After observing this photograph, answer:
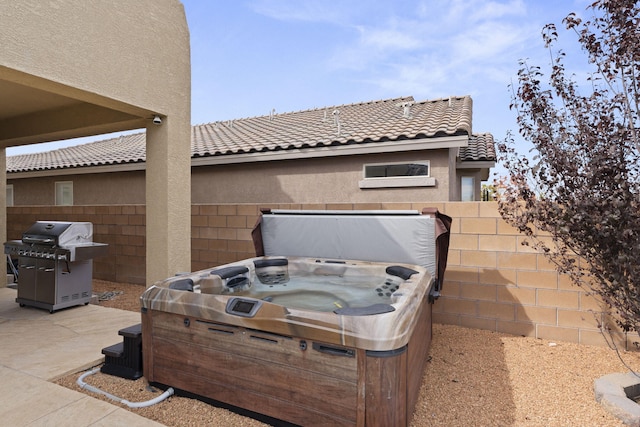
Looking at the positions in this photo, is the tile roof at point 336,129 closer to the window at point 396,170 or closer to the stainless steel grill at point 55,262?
the window at point 396,170

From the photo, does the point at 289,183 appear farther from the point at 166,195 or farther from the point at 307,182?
the point at 166,195

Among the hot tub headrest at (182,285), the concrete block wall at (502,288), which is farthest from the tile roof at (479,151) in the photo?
the hot tub headrest at (182,285)

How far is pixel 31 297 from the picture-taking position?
542cm

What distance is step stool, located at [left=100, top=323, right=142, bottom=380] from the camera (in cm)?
325

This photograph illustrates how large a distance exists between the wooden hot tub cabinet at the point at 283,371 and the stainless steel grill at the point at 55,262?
9.44ft

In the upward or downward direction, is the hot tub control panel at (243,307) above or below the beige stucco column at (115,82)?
below

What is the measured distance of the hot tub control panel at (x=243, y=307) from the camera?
8.40 ft

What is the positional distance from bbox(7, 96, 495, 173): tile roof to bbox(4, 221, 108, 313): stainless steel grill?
4.06 meters

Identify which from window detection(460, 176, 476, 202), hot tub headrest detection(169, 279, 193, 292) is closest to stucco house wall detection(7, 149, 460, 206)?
window detection(460, 176, 476, 202)

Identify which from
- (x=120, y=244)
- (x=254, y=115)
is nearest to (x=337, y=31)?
(x=120, y=244)

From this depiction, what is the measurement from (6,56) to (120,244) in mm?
4878

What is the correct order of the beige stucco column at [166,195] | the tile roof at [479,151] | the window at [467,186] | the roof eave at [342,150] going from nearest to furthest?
1. the beige stucco column at [166,195]
2. the roof eave at [342,150]
3. the tile roof at [479,151]
4. the window at [467,186]

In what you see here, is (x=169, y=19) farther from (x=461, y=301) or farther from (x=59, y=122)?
(x=461, y=301)

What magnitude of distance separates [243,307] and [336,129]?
7.08m
